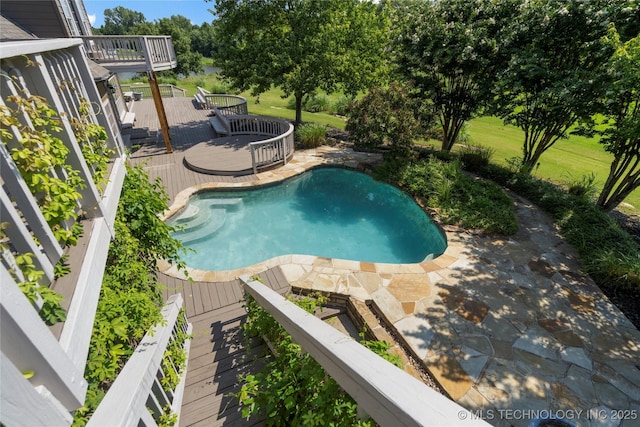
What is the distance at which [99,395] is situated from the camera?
1900 millimetres

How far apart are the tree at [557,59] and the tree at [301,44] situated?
599cm

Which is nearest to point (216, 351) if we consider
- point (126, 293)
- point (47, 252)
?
point (126, 293)

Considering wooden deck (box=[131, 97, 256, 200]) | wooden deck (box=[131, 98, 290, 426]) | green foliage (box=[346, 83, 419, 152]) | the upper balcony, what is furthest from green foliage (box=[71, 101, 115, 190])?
the upper balcony

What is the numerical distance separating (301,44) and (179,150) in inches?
278

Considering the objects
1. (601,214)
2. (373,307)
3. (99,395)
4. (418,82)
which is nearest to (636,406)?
(373,307)

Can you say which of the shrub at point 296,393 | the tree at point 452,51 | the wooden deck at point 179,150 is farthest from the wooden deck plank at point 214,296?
the tree at point 452,51

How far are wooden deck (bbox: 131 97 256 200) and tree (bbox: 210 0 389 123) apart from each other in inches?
139

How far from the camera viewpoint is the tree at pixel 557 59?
687 centimetres

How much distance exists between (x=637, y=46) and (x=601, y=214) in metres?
3.91

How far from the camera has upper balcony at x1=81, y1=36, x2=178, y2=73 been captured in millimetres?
9594

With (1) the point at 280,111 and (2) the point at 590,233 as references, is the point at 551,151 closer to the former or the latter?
(2) the point at 590,233

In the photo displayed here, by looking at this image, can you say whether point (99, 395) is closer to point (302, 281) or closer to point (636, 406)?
point (302, 281)

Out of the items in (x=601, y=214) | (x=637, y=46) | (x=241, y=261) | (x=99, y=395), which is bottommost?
(x=241, y=261)

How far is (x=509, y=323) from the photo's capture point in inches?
185
